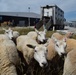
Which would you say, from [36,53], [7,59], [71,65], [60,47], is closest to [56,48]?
[60,47]

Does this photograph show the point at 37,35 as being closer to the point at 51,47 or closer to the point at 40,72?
the point at 51,47

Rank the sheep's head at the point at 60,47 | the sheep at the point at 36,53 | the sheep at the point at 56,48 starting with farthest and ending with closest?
the sheep at the point at 56,48 < the sheep's head at the point at 60,47 < the sheep at the point at 36,53

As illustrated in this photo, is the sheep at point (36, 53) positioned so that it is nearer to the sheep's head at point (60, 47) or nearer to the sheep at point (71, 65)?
the sheep at point (71, 65)

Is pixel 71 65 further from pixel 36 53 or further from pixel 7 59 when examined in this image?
pixel 7 59

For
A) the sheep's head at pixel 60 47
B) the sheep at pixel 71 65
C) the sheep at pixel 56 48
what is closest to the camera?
the sheep at pixel 71 65

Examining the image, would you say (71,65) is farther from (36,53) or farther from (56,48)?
(56,48)

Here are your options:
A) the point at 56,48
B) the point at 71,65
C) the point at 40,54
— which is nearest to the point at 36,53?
the point at 40,54

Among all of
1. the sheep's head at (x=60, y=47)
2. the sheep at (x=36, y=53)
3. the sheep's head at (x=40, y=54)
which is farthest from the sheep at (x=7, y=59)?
the sheep's head at (x=60, y=47)

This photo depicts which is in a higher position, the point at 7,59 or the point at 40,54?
the point at 40,54

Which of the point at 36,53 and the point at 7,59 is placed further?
the point at 36,53

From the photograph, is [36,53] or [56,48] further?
[56,48]

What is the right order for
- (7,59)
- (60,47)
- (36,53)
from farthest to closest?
1. (60,47)
2. (36,53)
3. (7,59)

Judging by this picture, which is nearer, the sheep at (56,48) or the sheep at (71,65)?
the sheep at (71,65)

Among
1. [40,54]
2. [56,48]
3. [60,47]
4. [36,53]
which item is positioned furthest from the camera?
[56,48]
